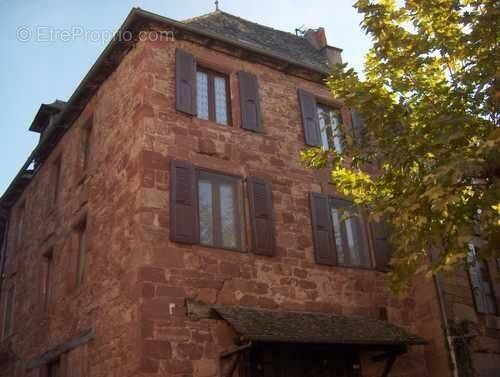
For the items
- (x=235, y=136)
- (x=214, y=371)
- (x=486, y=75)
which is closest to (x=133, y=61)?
(x=235, y=136)

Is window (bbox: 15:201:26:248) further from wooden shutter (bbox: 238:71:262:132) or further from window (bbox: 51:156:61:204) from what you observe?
wooden shutter (bbox: 238:71:262:132)

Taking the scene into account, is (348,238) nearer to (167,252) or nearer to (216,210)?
(216,210)

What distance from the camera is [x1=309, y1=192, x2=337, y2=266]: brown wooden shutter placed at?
31.4ft

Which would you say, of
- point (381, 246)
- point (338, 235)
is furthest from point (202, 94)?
point (381, 246)

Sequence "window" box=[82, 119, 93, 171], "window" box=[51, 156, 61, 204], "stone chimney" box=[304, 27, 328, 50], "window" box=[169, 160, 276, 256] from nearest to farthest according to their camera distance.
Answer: "window" box=[169, 160, 276, 256]
"window" box=[82, 119, 93, 171]
"window" box=[51, 156, 61, 204]
"stone chimney" box=[304, 27, 328, 50]

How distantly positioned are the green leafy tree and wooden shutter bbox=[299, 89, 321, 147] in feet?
10.9

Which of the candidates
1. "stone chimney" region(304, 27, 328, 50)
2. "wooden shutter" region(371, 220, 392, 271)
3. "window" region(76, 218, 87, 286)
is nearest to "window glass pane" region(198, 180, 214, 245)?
"window" region(76, 218, 87, 286)

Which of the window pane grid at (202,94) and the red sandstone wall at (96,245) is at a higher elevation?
the window pane grid at (202,94)

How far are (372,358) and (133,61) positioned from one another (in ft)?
21.3

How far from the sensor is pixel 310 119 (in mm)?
11000

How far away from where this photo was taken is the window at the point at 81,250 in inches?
397

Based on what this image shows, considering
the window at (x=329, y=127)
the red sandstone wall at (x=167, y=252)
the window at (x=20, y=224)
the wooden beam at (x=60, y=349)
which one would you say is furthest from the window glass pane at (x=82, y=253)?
the window at (x=329, y=127)

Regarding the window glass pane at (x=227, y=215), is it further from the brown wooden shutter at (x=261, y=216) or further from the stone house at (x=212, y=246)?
the brown wooden shutter at (x=261, y=216)

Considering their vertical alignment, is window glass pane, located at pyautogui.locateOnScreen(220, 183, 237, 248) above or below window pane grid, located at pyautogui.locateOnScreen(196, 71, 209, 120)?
below
